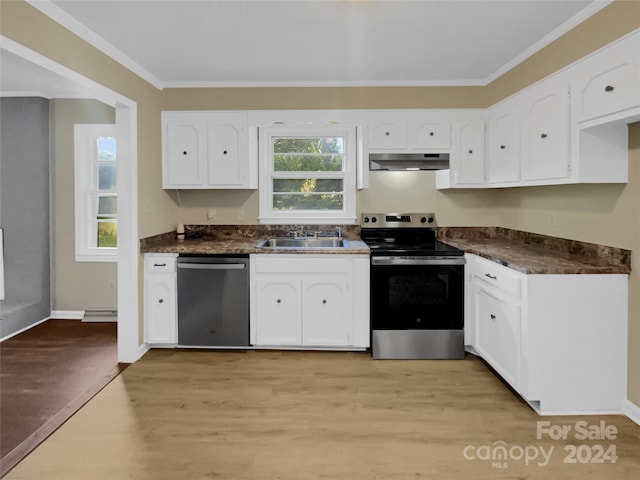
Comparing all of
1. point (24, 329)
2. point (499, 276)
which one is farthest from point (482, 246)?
Answer: point (24, 329)

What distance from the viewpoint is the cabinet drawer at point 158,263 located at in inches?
133

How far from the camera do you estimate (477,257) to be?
3.11 m

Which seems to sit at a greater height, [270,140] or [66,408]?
[270,140]

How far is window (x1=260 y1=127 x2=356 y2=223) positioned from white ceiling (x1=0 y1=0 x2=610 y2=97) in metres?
0.58

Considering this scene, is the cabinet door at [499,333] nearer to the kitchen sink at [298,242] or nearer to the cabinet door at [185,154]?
the kitchen sink at [298,242]

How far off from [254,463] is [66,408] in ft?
4.37

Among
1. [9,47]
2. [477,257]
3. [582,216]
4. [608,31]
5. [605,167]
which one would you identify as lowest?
[477,257]

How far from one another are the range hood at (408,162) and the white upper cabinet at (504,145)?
15.6 inches

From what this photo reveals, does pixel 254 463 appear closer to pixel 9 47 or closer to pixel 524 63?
pixel 9 47

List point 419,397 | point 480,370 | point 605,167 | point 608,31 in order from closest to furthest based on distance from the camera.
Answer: point 608,31 < point 605,167 < point 419,397 < point 480,370

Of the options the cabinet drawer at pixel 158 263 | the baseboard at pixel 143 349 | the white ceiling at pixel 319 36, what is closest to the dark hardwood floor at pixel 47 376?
the baseboard at pixel 143 349

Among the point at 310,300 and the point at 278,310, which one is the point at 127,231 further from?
the point at 310,300

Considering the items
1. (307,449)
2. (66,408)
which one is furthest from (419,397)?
(66,408)

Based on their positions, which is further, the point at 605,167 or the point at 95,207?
the point at 95,207
